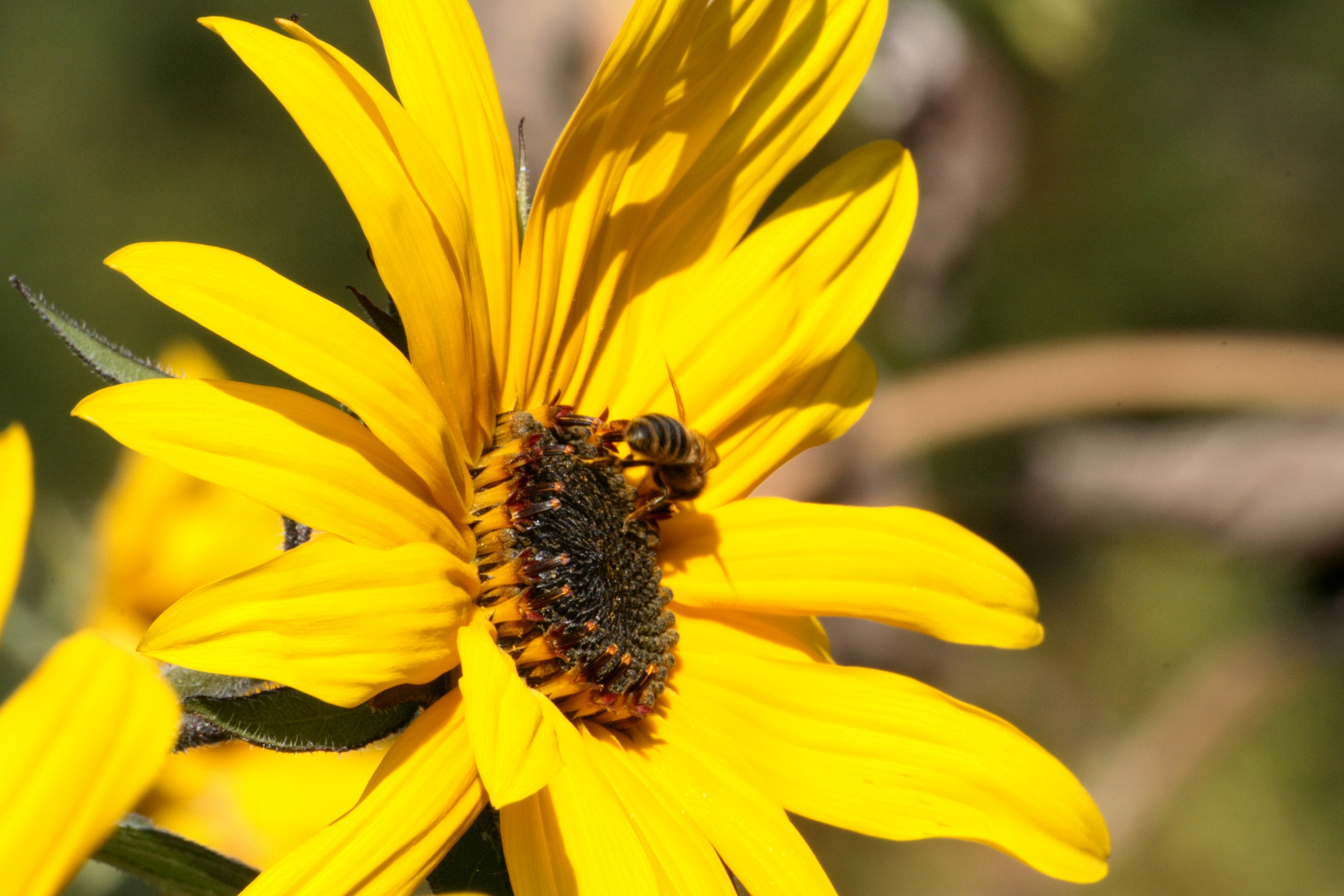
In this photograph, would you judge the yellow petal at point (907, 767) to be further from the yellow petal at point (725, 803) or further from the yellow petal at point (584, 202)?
the yellow petal at point (584, 202)

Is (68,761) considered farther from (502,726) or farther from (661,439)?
(661,439)

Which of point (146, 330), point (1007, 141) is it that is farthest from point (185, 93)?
point (1007, 141)

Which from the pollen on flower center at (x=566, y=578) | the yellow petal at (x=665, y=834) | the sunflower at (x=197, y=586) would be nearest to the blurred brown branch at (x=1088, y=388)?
the sunflower at (x=197, y=586)

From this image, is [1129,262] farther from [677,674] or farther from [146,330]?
[677,674]

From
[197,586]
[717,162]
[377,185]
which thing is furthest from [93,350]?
[197,586]

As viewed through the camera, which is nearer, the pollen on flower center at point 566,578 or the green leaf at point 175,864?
the green leaf at point 175,864

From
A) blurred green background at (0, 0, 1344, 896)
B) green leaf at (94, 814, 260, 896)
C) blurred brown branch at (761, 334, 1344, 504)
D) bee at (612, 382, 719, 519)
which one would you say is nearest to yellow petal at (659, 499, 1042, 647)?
bee at (612, 382, 719, 519)

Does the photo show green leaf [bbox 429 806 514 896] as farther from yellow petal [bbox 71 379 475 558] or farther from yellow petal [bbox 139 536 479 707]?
yellow petal [bbox 71 379 475 558]
